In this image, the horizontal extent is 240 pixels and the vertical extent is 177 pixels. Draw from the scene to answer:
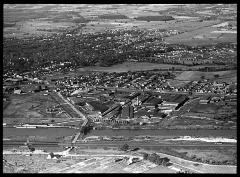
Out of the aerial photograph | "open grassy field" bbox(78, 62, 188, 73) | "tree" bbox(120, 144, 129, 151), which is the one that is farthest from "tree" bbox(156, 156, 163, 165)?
"open grassy field" bbox(78, 62, 188, 73)

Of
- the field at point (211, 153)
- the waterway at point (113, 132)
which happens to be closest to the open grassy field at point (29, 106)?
the waterway at point (113, 132)

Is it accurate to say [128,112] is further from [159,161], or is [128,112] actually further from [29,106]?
[159,161]

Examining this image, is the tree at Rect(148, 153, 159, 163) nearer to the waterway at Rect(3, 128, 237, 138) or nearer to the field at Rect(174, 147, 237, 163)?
the field at Rect(174, 147, 237, 163)

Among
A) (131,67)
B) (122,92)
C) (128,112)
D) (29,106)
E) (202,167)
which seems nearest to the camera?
(202,167)

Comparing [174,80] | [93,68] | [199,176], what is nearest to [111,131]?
[199,176]

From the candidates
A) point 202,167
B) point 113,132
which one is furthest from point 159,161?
point 113,132

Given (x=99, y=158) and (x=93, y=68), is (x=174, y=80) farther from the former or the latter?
(x=99, y=158)

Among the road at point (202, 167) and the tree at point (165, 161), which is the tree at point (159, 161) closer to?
the tree at point (165, 161)

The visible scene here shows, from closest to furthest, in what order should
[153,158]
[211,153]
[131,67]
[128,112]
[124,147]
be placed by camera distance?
[153,158] → [211,153] → [124,147] → [128,112] → [131,67]
